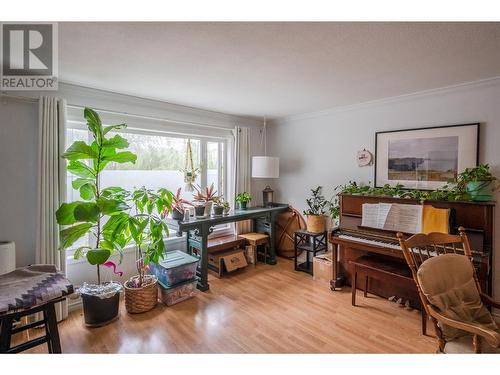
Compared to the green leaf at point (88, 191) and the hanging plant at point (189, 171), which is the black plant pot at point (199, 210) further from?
the green leaf at point (88, 191)

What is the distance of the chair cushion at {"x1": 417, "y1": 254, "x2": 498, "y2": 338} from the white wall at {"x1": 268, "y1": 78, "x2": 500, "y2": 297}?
117 centimetres

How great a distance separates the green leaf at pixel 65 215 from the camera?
2.07m

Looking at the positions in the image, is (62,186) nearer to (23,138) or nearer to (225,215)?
(23,138)

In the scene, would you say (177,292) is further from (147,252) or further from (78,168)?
(78,168)

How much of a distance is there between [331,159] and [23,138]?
3.46 meters

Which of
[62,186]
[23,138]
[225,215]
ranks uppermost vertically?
[23,138]

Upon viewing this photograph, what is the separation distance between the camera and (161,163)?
133 inches

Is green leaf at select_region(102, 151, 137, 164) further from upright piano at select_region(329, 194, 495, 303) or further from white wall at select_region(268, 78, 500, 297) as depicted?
white wall at select_region(268, 78, 500, 297)

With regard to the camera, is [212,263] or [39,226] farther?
[212,263]

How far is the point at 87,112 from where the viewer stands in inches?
86.1

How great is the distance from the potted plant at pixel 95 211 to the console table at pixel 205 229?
70 centimetres
